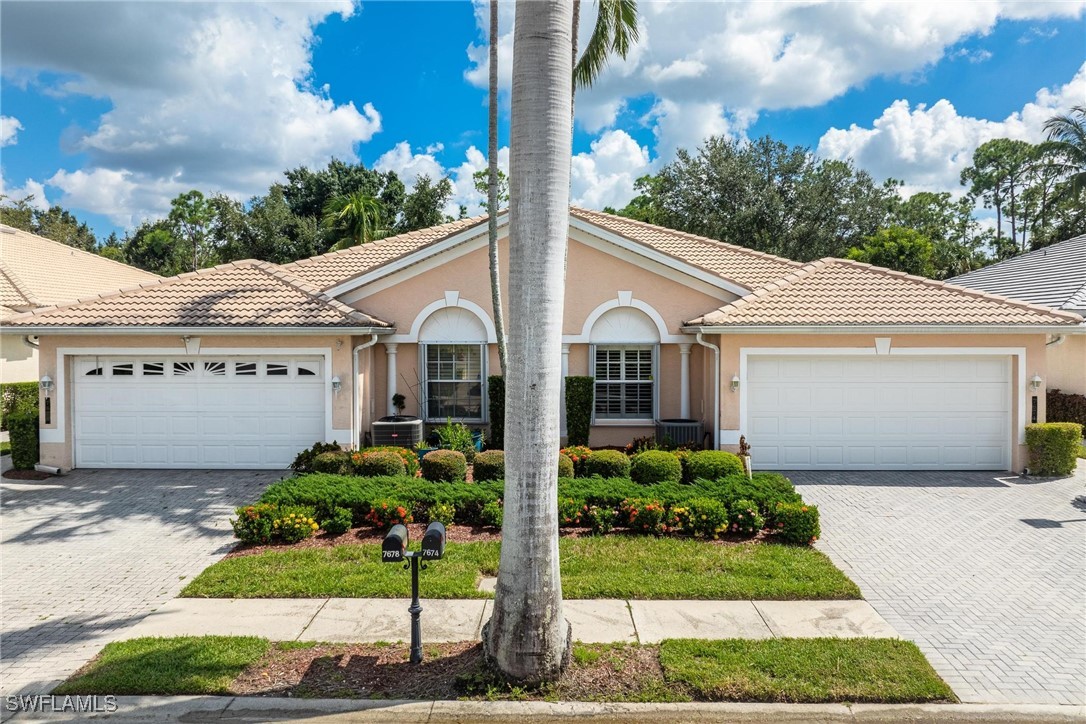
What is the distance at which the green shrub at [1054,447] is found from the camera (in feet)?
41.5

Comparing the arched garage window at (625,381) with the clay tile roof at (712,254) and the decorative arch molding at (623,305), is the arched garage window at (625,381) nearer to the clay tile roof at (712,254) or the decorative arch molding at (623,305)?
the decorative arch molding at (623,305)

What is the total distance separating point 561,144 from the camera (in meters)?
5.54

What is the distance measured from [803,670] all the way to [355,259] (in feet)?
47.2

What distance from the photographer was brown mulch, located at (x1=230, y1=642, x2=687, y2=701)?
5.31 meters

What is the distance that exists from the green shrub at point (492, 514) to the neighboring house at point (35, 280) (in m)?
15.9

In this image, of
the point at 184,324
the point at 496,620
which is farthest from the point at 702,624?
the point at 184,324

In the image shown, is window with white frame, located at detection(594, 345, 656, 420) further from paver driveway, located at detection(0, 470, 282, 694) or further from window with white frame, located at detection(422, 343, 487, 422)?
paver driveway, located at detection(0, 470, 282, 694)

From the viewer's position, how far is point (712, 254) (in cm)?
1748

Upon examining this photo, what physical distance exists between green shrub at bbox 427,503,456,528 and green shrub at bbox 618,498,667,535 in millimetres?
2365

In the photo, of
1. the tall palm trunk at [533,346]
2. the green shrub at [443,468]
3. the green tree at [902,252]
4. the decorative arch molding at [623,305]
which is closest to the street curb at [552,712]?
the tall palm trunk at [533,346]

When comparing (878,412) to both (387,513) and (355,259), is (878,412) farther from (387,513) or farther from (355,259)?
(355,259)

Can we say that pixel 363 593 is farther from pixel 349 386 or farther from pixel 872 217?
pixel 872 217

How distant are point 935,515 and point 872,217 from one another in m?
28.4

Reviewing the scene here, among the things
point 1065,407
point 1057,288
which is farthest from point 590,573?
point 1057,288
